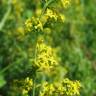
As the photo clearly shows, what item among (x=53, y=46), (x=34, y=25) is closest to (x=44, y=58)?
(x=34, y=25)

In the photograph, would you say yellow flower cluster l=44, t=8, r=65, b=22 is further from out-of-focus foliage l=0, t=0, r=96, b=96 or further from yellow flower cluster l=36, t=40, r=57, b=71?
out-of-focus foliage l=0, t=0, r=96, b=96

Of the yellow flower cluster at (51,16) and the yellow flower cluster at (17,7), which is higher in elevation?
the yellow flower cluster at (17,7)

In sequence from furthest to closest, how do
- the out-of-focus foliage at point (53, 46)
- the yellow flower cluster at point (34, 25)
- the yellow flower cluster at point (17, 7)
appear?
the yellow flower cluster at point (17, 7) < the out-of-focus foliage at point (53, 46) < the yellow flower cluster at point (34, 25)

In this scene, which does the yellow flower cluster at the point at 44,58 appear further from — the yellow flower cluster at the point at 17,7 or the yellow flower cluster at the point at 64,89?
the yellow flower cluster at the point at 17,7

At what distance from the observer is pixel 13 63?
211 inches

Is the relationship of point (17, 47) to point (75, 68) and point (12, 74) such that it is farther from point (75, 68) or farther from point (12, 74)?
point (75, 68)

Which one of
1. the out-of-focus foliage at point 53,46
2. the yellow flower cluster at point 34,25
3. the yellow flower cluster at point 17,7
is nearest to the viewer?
the yellow flower cluster at point 34,25

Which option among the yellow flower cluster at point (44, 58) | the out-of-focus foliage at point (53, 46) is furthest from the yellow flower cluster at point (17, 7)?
the yellow flower cluster at point (44, 58)

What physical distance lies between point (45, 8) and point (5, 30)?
280 cm

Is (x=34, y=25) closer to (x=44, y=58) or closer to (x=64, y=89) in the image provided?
(x=44, y=58)

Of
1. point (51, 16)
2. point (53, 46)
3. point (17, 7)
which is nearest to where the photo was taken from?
point (51, 16)

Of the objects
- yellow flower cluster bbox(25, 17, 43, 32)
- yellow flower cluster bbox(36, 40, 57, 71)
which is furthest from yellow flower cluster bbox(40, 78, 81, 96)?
yellow flower cluster bbox(25, 17, 43, 32)

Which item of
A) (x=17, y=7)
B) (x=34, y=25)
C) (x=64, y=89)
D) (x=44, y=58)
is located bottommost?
(x=64, y=89)

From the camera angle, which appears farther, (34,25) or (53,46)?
(53,46)
